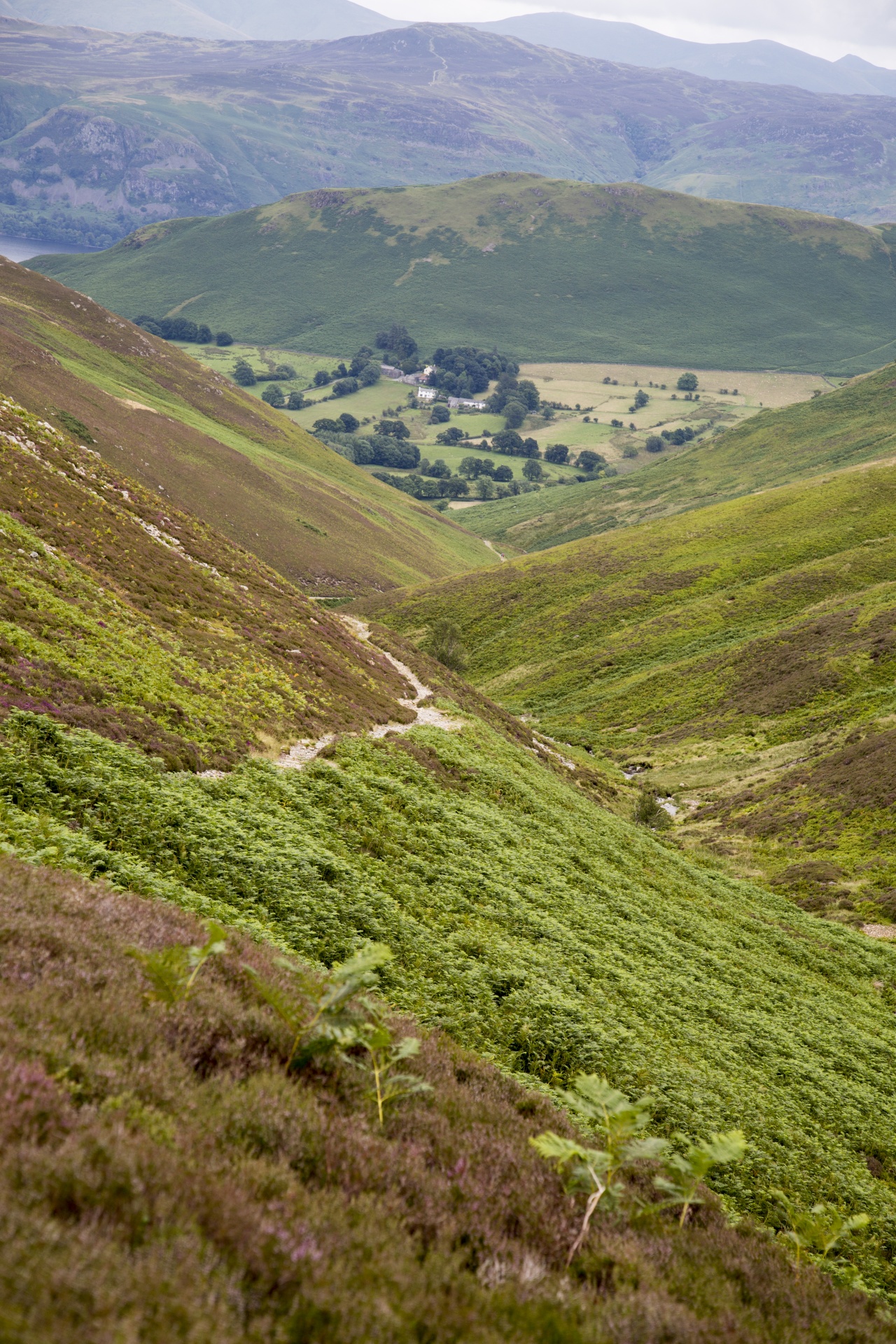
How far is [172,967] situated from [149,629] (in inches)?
794

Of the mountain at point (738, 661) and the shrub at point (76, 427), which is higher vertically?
the shrub at point (76, 427)

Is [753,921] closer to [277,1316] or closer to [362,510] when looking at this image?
[277,1316]

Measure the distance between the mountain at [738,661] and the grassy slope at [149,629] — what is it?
2761cm

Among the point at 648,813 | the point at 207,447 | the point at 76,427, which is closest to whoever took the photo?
the point at 648,813

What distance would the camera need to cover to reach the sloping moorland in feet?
Result: 44.5

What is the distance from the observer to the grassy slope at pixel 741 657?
50781 millimetres

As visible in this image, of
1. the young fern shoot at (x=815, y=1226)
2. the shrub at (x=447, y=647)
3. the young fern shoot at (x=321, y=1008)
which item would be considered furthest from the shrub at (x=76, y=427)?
the young fern shoot at (x=815, y=1226)

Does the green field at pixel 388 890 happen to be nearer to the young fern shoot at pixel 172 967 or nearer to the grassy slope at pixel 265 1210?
the grassy slope at pixel 265 1210

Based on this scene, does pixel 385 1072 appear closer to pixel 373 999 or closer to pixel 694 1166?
pixel 373 999

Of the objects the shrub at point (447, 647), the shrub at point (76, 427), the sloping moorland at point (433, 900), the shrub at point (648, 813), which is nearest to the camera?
the sloping moorland at point (433, 900)

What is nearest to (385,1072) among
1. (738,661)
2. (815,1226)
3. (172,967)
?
(172,967)

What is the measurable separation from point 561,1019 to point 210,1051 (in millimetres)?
9367

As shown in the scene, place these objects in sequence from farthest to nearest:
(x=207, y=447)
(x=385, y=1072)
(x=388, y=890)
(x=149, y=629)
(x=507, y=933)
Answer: (x=207, y=447) → (x=149, y=629) → (x=507, y=933) → (x=388, y=890) → (x=385, y=1072)

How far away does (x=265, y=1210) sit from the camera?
5957 millimetres
